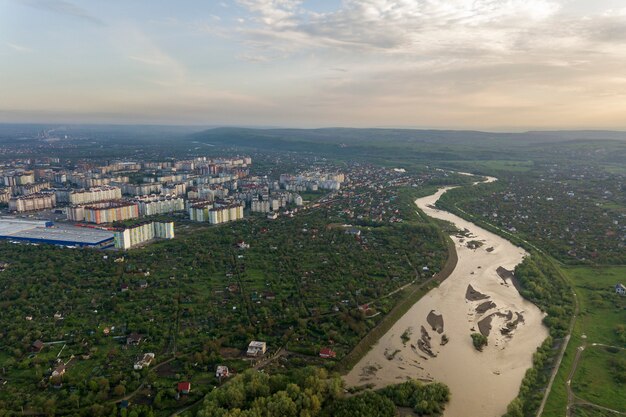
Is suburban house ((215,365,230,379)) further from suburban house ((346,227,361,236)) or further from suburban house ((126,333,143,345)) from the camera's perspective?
suburban house ((346,227,361,236))

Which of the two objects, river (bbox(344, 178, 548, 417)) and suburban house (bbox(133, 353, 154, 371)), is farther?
river (bbox(344, 178, 548, 417))

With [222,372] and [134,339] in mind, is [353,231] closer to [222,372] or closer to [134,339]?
[134,339]

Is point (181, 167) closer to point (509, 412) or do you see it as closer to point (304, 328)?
point (304, 328)

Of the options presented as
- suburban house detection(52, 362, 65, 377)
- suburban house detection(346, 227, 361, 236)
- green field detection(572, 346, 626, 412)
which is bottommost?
green field detection(572, 346, 626, 412)

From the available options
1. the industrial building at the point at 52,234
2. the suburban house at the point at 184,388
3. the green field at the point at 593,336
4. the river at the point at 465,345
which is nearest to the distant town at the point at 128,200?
the industrial building at the point at 52,234

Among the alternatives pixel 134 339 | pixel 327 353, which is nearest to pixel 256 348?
pixel 327 353

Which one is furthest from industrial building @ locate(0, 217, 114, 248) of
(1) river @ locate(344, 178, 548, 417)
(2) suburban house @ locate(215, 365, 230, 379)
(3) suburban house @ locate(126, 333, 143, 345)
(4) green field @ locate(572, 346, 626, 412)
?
(4) green field @ locate(572, 346, 626, 412)
